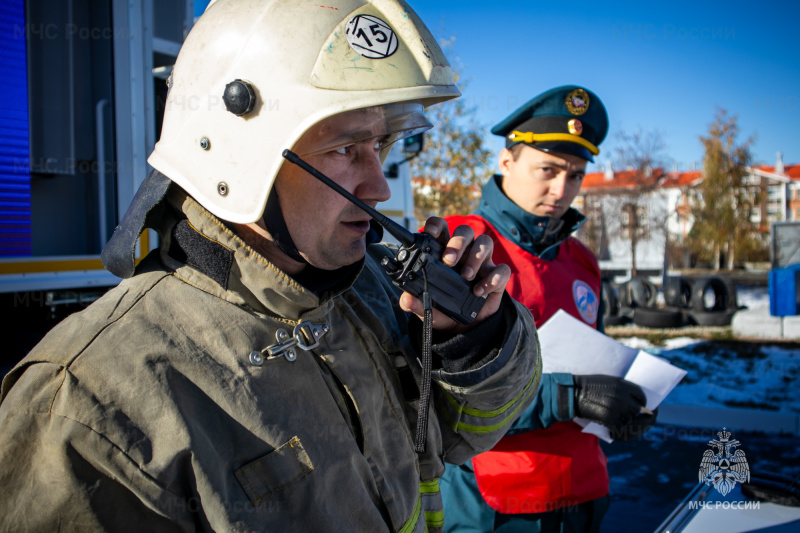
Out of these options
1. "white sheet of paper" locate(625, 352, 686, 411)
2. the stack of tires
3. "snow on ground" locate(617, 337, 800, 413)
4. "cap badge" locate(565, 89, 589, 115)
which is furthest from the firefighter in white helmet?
the stack of tires

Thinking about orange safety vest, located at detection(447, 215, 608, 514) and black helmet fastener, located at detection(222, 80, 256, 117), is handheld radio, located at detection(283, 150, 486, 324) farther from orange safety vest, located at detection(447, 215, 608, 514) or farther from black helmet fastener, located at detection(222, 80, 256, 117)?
orange safety vest, located at detection(447, 215, 608, 514)

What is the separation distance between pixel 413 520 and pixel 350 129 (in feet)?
3.02

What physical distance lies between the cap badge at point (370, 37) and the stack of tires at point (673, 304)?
8.49m

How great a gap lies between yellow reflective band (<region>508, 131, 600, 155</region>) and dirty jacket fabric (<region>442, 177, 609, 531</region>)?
284 mm

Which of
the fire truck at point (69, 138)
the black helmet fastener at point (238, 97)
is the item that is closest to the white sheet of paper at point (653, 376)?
the black helmet fastener at point (238, 97)

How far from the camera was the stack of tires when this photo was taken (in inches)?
386

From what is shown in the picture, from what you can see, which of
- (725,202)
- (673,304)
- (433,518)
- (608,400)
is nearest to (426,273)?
(433,518)

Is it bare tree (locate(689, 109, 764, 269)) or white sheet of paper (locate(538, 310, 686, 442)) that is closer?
white sheet of paper (locate(538, 310, 686, 442))

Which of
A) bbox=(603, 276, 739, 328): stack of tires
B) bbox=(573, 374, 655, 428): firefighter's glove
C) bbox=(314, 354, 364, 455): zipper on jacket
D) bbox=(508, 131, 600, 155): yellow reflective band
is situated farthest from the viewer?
bbox=(603, 276, 739, 328): stack of tires

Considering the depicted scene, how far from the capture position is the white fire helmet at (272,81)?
1.21 metres

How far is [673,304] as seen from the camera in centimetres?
1106

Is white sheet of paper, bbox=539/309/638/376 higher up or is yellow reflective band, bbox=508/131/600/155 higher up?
yellow reflective band, bbox=508/131/600/155

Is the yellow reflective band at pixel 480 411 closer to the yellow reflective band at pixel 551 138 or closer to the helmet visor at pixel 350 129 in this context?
the helmet visor at pixel 350 129

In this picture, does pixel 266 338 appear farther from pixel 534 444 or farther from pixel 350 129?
pixel 534 444
